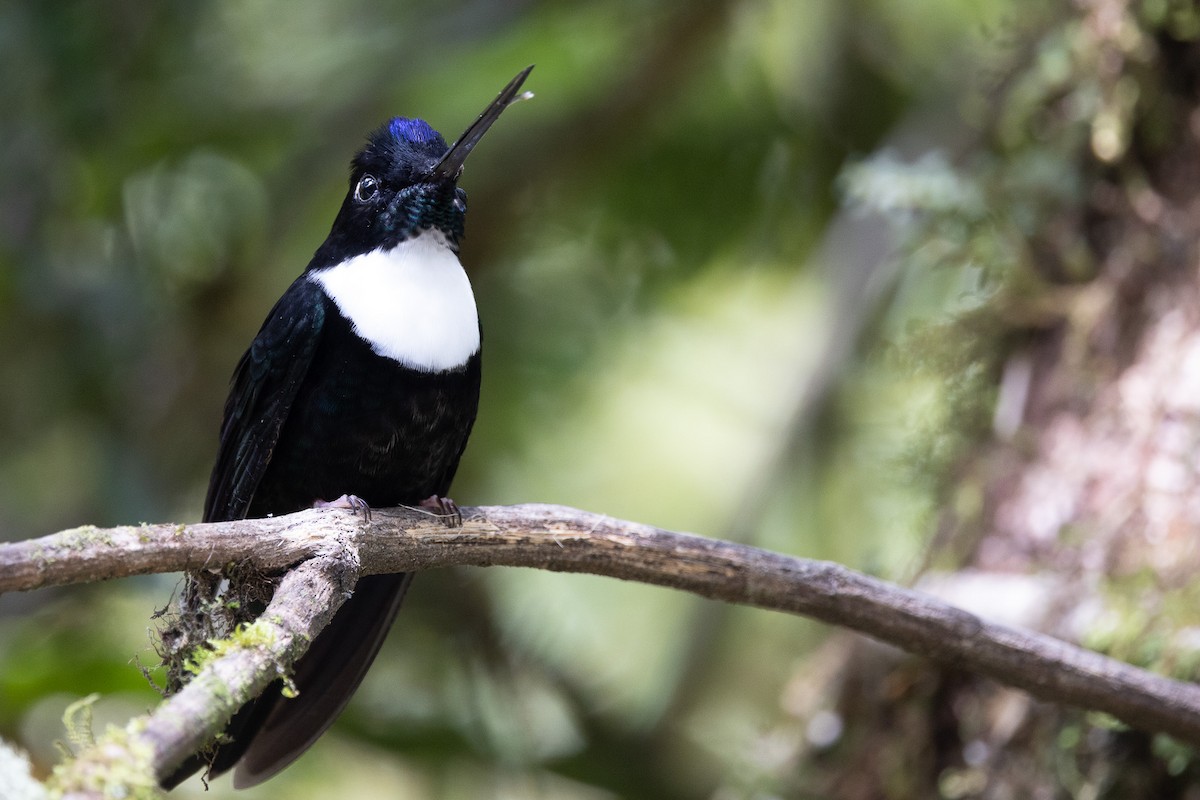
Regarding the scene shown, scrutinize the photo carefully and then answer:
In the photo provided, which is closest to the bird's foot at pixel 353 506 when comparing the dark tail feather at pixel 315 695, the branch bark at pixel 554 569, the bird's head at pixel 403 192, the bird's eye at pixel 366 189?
the branch bark at pixel 554 569

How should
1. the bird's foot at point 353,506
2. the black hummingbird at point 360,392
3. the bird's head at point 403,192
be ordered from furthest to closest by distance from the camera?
the bird's head at point 403,192
the black hummingbird at point 360,392
the bird's foot at point 353,506

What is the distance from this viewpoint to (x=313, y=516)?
211 centimetres

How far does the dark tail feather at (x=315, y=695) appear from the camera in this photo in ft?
9.06

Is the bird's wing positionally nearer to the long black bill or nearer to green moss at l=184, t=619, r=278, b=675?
the long black bill

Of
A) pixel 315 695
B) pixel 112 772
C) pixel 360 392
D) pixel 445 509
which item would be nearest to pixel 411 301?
pixel 360 392

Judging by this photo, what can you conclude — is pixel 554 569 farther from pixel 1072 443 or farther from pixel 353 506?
pixel 1072 443

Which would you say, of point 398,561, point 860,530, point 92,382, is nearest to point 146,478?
point 92,382

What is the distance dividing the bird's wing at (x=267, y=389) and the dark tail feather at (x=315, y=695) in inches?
14.2

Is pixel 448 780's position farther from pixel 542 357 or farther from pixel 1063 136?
pixel 1063 136

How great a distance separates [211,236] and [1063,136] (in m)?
3.13

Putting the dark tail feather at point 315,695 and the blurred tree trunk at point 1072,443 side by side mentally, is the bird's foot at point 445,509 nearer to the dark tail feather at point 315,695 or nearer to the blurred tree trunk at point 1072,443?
the dark tail feather at point 315,695

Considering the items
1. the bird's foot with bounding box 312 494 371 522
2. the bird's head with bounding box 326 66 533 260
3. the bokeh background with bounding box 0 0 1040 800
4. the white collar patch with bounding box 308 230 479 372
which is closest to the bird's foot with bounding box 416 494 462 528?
the bird's foot with bounding box 312 494 371 522

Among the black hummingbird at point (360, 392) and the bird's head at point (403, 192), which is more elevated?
the bird's head at point (403, 192)

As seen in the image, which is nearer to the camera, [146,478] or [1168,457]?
[1168,457]
